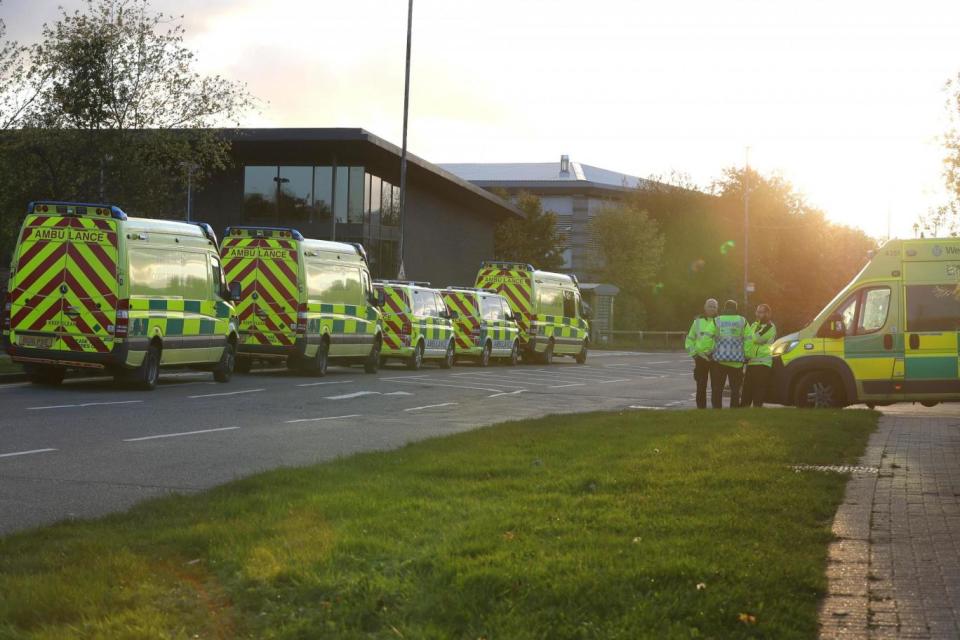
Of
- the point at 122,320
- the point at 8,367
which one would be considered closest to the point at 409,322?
the point at 8,367

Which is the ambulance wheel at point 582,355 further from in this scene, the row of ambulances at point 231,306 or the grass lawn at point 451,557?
the grass lawn at point 451,557

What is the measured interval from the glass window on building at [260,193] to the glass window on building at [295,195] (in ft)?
0.96

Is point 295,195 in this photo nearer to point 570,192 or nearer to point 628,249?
point 628,249

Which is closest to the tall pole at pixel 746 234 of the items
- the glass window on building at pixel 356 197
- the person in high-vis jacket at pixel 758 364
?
the glass window on building at pixel 356 197

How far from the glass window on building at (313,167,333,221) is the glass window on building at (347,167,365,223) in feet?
2.35

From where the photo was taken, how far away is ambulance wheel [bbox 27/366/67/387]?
2111cm

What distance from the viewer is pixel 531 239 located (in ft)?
268

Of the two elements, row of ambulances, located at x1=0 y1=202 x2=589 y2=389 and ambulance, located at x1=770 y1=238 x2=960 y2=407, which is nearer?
ambulance, located at x1=770 y1=238 x2=960 y2=407

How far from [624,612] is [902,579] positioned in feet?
4.87

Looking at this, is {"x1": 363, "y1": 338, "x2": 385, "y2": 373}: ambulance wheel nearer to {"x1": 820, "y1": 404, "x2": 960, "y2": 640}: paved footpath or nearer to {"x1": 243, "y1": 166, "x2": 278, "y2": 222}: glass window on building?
{"x1": 820, "y1": 404, "x2": 960, "y2": 640}: paved footpath

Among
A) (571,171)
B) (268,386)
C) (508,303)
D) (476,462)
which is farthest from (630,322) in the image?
(476,462)

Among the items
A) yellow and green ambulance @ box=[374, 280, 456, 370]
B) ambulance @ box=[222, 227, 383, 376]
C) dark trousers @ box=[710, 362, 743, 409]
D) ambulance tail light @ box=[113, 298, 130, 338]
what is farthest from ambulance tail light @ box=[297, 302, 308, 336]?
dark trousers @ box=[710, 362, 743, 409]

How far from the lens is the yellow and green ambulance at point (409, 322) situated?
31375 millimetres

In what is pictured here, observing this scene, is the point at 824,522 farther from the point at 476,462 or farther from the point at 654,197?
the point at 654,197
